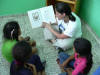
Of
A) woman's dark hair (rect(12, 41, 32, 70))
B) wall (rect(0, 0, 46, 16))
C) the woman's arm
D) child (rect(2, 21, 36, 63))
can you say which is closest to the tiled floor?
wall (rect(0, 0, 46, 16))

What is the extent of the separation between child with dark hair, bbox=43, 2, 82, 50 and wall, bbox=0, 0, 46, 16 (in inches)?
25.9

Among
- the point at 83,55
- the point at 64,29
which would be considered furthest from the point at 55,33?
the point at 83,55

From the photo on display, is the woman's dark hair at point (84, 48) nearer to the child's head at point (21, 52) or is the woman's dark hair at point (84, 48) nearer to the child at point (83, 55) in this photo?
the child at point (83, 55)

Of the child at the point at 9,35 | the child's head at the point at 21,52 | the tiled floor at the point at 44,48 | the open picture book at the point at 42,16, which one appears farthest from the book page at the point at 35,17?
the child's head at the point at 21,52

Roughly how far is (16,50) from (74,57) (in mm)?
646

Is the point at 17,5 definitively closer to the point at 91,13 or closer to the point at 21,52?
the point at 91,13

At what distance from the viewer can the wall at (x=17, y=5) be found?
8.09ft

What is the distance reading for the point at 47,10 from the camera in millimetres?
1981

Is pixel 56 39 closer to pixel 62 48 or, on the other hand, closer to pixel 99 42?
pixel 62 48

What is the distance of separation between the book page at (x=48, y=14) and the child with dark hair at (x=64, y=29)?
71 mm

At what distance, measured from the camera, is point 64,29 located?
6.18 feet

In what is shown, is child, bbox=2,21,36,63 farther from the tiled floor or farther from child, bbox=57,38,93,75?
child, bbox=57,38,93,75

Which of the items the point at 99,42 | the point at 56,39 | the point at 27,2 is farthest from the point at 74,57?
the point at 27,2

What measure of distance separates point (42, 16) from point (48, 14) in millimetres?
75
